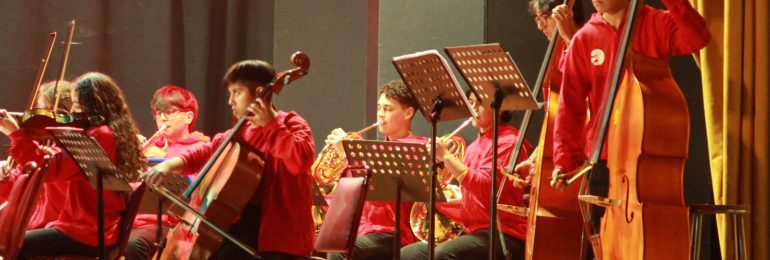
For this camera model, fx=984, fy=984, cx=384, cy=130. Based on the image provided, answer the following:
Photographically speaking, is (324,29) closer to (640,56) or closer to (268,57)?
(268,57)

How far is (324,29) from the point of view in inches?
262

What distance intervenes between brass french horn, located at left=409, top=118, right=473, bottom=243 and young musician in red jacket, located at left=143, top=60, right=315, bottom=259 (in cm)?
82

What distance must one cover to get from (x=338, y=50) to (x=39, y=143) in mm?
2074

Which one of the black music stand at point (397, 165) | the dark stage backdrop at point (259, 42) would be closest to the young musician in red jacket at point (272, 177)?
the black music stand at point (397, 165)

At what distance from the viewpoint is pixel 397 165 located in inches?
158


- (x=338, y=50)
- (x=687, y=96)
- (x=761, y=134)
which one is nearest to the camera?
(x=761, y=134)

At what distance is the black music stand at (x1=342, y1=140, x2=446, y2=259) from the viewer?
3.98 metres

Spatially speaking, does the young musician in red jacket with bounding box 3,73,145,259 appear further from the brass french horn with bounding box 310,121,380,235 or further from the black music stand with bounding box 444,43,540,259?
the black music stand with bounding box 444,43,540,259

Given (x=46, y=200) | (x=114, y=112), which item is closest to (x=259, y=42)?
(x=114, y=112)

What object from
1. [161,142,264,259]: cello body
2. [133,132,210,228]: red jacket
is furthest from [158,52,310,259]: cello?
[133,132,210,228]: red jacket

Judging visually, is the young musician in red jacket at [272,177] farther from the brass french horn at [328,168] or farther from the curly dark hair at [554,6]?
the brass french horn at [328,168]

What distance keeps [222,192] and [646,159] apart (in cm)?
174

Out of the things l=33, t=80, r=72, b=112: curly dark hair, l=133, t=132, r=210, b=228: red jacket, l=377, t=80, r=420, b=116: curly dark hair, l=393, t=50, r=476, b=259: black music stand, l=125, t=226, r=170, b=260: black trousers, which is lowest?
l=125, t=226, r=170, b=260: black trousers

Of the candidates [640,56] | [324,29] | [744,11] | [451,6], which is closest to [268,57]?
[324,29]
